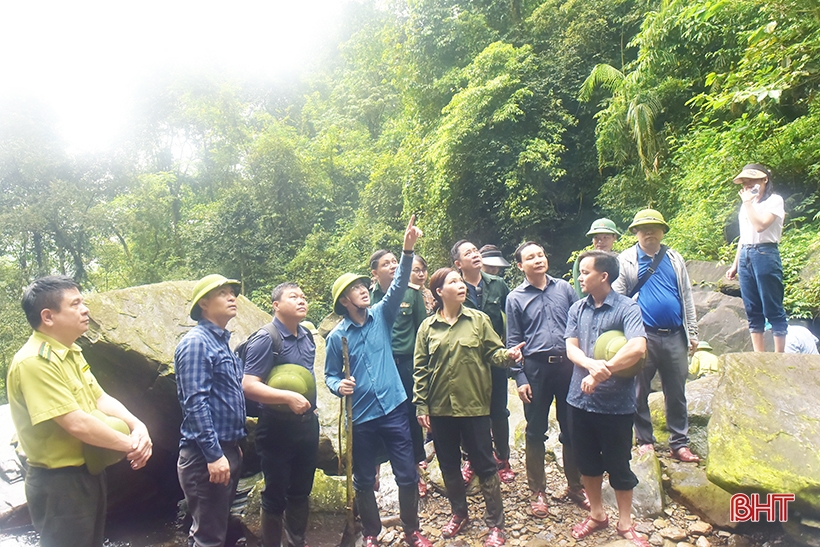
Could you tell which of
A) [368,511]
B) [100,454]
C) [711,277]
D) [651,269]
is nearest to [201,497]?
[100,454]

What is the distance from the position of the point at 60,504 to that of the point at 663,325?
14.5ft

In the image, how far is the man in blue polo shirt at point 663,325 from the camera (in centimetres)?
391

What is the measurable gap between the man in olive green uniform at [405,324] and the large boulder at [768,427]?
2382mm

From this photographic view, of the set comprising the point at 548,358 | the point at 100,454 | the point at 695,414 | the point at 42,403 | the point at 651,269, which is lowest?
the point at 695,414

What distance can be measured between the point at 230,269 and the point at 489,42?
11.2 m

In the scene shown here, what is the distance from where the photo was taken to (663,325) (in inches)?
155

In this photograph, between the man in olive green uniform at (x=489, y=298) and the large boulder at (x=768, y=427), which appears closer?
the large boulder at (x=768, y=427)

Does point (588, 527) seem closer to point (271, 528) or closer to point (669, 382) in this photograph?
point (669, 382)

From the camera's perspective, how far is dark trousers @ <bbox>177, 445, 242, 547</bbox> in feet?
9.43

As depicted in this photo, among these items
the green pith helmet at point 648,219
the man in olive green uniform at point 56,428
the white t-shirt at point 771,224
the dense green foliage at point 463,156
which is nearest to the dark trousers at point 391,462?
the man in olive green uniform at point 56,428

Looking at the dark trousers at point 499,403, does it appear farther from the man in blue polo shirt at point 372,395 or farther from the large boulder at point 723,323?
the large boulder at point 723,323

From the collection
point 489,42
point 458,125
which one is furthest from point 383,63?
point 458,125

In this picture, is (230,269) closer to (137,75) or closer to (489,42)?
(489,42)

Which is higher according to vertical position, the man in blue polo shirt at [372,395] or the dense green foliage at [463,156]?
the dense green foliage at [463,156]
